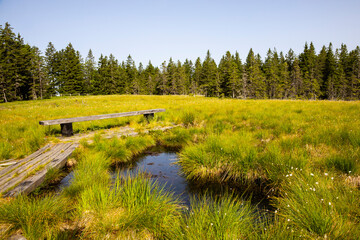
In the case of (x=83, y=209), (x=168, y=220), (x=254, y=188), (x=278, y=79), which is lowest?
(x=254, y=188)

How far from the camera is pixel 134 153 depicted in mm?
7445

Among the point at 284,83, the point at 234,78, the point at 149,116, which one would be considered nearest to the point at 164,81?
the point at 234,78

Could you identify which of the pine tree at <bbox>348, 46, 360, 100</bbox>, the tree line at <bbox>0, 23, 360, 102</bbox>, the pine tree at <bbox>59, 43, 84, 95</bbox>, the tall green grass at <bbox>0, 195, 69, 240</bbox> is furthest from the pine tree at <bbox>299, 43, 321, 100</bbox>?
the pine tree at <bbox>59, 43, 84, 95</bbox>

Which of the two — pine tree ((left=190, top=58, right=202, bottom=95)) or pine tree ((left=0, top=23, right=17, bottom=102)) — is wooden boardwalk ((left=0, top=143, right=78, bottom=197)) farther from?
pine tree ((left=190, top=58, right=202, bottom=95))

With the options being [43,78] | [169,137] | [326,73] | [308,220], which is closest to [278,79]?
[326,73]

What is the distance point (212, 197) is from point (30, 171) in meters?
4.42

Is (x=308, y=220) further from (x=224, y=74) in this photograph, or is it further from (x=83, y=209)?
(x=224, y=74)

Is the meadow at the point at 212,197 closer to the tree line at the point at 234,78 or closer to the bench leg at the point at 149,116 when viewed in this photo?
the bench leg at the point at 149,116

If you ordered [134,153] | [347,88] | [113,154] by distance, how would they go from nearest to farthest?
1. [113,154]
2. [134,153]
3. [347,88]

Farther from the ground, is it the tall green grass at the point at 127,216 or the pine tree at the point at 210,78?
the pine tree at the point at 210,78

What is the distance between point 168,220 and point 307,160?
12.4ft

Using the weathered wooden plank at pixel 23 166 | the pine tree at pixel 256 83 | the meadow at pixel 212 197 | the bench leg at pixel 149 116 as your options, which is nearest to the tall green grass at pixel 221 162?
the meadow at pixel 212 197

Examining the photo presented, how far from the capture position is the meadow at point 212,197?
2656 millimetres

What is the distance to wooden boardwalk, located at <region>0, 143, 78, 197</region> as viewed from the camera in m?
3.69
